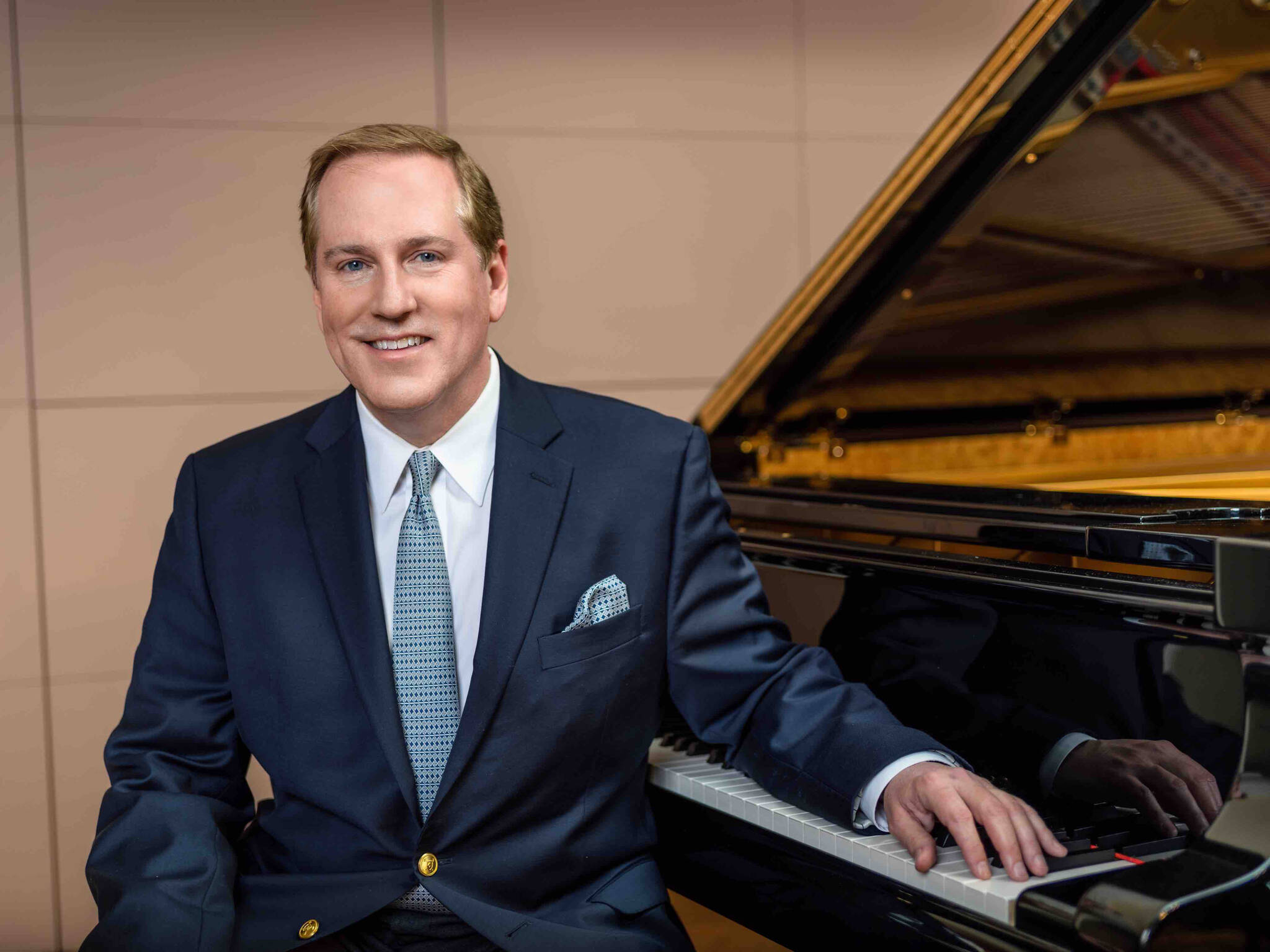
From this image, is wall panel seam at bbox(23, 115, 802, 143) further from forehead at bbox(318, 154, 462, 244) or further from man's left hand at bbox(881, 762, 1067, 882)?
man's left hand at bbox(881, 762, 1067, 882)

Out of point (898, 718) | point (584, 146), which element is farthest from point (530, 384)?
point (584, 146)

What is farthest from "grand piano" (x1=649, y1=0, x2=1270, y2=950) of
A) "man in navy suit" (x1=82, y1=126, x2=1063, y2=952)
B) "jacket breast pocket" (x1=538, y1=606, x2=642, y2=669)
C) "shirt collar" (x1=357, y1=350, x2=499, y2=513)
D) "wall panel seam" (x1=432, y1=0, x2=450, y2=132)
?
"wall panel seam" (x1=432, y1=0, x2=450, y2=132)

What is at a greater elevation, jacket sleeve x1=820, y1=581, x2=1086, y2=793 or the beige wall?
the beige wall

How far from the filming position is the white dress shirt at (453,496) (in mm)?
1438

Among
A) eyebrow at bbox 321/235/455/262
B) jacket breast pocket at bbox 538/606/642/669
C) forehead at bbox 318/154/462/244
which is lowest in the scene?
jacket breast pocket at bbox 538/606/642/669

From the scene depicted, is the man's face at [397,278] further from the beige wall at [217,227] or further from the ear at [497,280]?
the beige wall at [217,227]

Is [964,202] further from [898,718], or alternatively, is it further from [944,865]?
[944,865]

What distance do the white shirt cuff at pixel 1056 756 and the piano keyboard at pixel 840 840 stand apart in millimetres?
144

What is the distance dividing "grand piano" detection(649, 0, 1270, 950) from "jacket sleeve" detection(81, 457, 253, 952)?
54 centimetres

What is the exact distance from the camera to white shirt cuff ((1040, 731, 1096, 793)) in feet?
4.12

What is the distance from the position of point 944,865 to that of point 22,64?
2723mm

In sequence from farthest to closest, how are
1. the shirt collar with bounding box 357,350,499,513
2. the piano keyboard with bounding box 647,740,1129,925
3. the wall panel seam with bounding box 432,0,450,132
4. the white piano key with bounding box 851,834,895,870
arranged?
the wall panel seam with bounding box 432,0,450,132 < the shirt collar with bounding box 357,350,499,513 < the white piano key with bounding box 851,834,895,870 < the piano keyboard with bounding box 647,740,1129,925

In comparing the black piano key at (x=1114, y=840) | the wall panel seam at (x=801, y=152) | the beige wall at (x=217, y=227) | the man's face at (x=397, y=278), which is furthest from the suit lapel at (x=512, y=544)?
the wall panel seam at (x=801, y=152)

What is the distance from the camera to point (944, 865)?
46.2 inches
